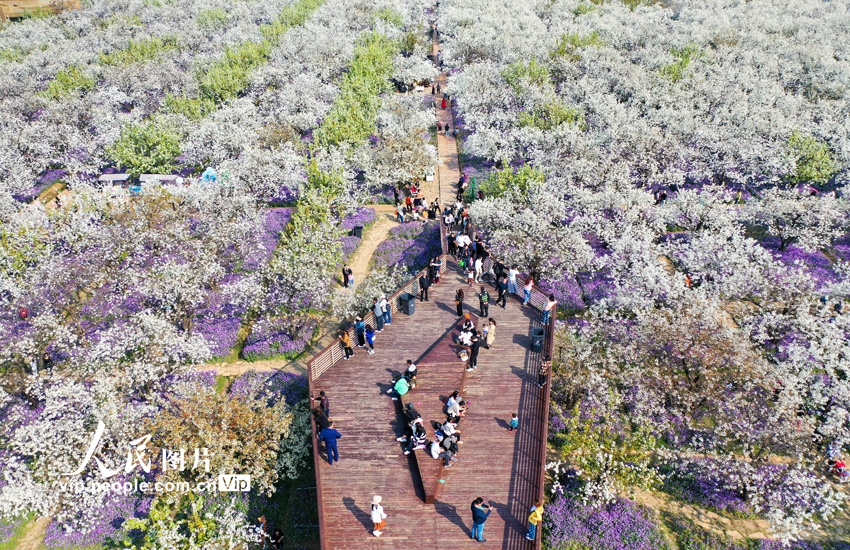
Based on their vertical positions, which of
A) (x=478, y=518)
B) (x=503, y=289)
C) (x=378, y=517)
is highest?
(x=503, y=289)

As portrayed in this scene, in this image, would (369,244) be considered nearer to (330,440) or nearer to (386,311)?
(386,311)

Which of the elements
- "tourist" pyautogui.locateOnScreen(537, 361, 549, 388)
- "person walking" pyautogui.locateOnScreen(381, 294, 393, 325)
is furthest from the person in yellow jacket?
"person walking" pyautogui.locateOnScreen(381, 294, 393, 325)

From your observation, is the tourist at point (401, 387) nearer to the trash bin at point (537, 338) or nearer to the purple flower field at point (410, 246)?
the trash bin at point (537, 338)

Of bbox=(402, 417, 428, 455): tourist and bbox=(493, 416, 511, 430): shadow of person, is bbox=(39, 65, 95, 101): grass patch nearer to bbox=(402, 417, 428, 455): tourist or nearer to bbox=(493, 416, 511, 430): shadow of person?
bbox=(402, 417, 428, 455): tourist

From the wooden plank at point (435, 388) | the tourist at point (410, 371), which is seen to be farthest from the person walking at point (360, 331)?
the tourist at point (410, 371)

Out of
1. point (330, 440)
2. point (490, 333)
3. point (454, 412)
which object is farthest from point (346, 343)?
point (490, 333)

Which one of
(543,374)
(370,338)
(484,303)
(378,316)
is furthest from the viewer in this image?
(484,303)

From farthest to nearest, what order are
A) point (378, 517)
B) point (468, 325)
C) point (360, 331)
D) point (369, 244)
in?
point (369, 244)
point (360, 331)
point (468, 325)
point (378, 517)
